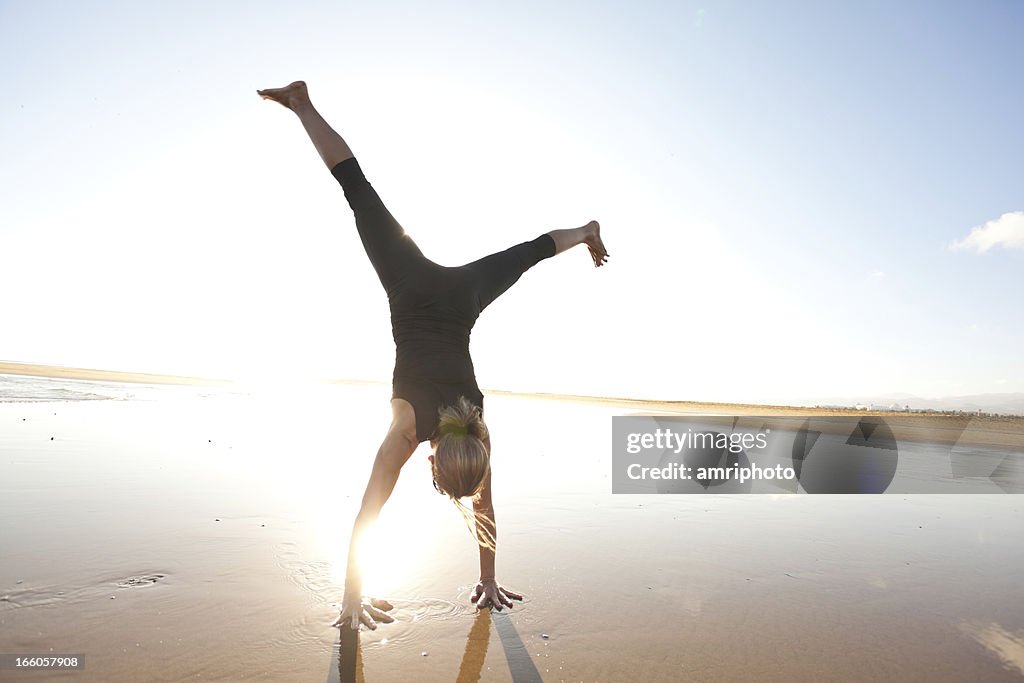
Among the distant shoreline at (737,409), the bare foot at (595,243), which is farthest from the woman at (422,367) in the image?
the distant shoreline at (737,409)

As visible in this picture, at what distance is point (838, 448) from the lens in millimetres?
14320

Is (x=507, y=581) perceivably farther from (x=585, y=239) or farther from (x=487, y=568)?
(x=585, y=239)

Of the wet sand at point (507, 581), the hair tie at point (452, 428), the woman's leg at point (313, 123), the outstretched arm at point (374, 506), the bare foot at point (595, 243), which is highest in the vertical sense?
the woman's leg at point (313, 123)

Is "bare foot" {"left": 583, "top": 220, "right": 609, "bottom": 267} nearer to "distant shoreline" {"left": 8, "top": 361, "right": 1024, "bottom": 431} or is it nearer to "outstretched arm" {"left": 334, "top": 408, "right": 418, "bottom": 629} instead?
"outstretched arm" {"left": 334, "top": 408, "right": 418, "bottom": 629}

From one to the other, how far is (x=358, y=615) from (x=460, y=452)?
1.10 metres

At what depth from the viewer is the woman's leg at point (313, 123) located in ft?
12.4

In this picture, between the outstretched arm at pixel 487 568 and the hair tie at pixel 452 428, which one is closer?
the hair tie at pixel 452 428

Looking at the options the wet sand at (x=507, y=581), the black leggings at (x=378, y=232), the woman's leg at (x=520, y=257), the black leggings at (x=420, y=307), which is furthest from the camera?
the woman's leg at (x=520, y=257)

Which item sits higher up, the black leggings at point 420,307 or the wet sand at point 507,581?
the black leggings at point 420,307

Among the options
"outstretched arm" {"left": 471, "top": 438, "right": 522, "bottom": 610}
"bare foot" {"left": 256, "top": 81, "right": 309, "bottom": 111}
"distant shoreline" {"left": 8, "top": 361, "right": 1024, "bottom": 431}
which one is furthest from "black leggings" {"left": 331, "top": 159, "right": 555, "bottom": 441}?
"distant shoreline" {"left": 8, "top": 361, "right": 1024, "bottom": 431}

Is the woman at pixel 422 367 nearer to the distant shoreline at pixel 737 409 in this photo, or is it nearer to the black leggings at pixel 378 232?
the black leggings at pixel 378 232

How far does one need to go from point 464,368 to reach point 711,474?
294 inches

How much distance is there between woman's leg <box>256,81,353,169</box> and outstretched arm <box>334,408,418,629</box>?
71.4 inches

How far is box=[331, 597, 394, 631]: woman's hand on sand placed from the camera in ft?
10.3
